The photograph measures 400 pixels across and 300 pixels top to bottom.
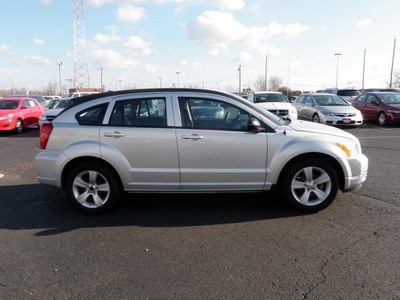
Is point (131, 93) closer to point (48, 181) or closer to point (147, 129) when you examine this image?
point (147, 129)

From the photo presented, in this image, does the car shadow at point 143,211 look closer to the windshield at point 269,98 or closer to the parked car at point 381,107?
the windshield at point 269,98

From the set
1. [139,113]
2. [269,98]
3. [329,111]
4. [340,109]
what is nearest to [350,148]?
[139,113]

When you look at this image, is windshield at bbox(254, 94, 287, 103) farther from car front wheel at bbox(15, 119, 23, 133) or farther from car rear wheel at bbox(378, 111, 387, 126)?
car front wheel at bbox(15, 119, 23, 133)

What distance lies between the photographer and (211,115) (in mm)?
4312

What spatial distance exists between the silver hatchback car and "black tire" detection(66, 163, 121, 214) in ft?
0.05

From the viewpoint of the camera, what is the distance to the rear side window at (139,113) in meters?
4.29

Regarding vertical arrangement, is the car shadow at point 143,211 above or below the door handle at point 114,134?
below

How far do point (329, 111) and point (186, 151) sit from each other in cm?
1111

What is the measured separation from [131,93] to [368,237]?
11.7ft

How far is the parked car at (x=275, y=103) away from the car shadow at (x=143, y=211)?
718cm

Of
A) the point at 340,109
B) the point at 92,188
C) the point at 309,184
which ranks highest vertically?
the point at 340,109

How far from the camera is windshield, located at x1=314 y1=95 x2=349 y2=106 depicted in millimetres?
14320

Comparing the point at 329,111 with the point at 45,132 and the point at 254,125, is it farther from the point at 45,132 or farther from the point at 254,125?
the point at 45,132

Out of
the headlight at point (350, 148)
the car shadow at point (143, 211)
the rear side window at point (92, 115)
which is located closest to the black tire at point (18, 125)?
the car shadow at point (143, 211)
